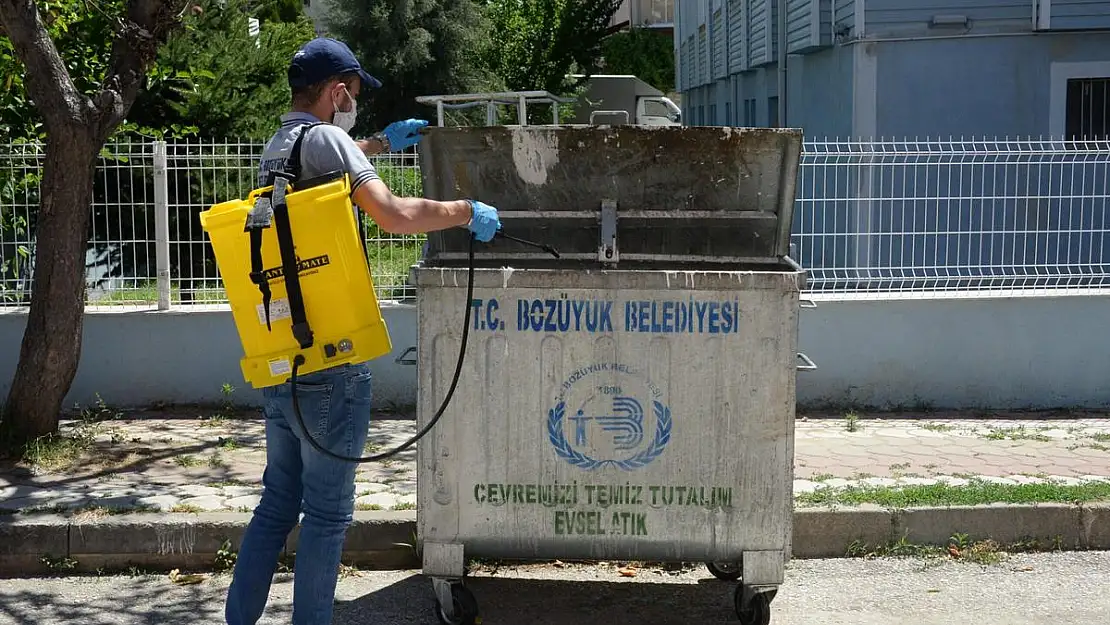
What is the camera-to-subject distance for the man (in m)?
3.95

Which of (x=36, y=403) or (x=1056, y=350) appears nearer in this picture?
(x=36, y=403)

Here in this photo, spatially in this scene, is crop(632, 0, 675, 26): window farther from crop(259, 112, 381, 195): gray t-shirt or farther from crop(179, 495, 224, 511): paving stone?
crop(259, 112, 381, 195): gray t-shirt

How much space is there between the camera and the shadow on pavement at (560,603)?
200 inches

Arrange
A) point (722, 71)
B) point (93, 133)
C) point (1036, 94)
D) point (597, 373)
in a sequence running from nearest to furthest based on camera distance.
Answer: point (597, 373) → point (93, 133) → point (1036, 94) → point (722, 71)

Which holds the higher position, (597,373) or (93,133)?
(93,133)

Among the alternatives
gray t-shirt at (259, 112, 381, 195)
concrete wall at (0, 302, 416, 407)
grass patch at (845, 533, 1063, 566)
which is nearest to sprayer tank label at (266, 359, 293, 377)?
gray t-shirt at (259, 112, 381, 195)

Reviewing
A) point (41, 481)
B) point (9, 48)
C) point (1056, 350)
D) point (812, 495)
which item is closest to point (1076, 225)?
point (1056, 350)

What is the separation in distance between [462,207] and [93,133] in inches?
142

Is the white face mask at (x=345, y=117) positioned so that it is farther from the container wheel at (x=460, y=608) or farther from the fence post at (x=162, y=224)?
the fence post at (x=162, y=224)

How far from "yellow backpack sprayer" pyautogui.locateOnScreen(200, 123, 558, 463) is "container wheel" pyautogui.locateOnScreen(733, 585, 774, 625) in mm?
1701

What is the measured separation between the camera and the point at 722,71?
83.7 ft

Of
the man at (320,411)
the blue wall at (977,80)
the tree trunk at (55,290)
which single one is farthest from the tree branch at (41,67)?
the blue wall at (977,80)

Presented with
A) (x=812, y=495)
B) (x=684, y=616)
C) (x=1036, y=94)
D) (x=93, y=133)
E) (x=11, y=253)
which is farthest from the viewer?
(x=1036, y=94)

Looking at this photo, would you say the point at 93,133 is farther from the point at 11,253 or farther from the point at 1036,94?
the point at 1036,94
